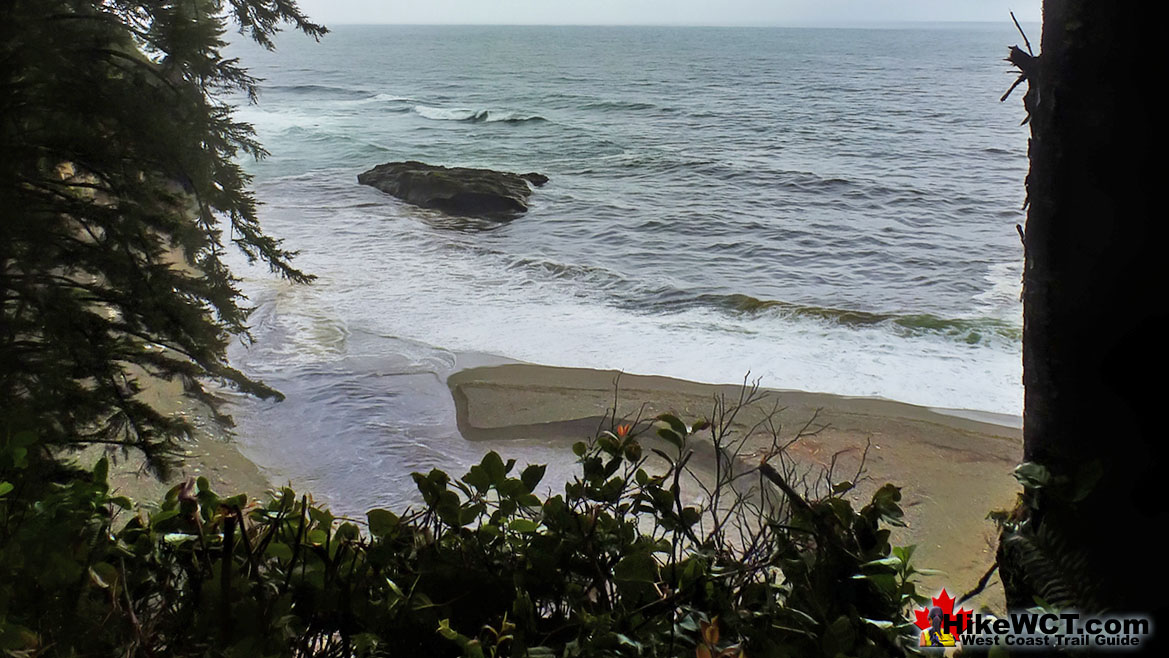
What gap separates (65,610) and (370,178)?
→ 1718cm

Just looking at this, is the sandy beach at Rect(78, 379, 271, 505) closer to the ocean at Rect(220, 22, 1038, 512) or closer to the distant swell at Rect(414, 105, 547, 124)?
the ocean at Rect(220, 22, 1038, 512)

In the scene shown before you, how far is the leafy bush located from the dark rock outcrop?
13.6 metres

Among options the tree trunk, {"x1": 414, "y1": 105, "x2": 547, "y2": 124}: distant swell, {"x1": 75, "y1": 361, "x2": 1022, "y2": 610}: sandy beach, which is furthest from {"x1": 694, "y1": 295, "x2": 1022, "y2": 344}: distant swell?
{"x1": 414, "y1": 105, "x2": 547, "y2": 124}: distant swell

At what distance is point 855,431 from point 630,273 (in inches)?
204

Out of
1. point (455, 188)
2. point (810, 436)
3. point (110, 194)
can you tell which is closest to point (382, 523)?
point (110, 194)

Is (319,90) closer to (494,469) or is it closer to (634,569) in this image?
(494,469)

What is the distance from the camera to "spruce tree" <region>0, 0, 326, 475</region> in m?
2.42

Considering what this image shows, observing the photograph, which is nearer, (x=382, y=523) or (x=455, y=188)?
(x=382, y=523)

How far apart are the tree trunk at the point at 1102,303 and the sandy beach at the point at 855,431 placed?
10.8ft

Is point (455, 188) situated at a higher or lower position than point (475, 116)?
lower

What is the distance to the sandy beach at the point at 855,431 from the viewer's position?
475 centimetres

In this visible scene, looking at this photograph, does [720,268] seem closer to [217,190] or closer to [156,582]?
[217,190]

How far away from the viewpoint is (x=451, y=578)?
1.14m

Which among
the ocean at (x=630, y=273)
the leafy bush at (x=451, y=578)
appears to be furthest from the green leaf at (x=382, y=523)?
the ocean at (x=630, y=273)
